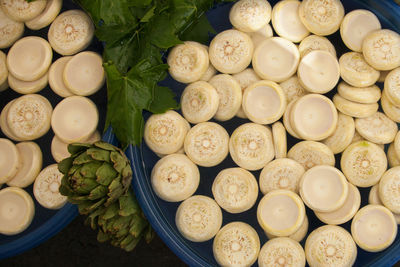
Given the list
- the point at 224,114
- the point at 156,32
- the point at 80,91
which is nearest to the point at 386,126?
the point at 224,114

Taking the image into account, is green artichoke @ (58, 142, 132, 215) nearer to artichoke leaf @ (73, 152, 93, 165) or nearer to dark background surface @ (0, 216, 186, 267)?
artichoke leaf @ (73, 152, 93, 165)

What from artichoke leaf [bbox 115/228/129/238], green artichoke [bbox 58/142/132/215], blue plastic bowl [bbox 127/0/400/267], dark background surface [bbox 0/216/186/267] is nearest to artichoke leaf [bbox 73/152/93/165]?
green artichoke [bbox 58/142/132/215]

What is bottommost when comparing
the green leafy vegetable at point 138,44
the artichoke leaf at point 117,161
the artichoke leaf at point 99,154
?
the artichoke leaf at point 117,161

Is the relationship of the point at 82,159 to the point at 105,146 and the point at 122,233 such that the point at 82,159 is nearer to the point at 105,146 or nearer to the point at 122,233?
the point at 105,146

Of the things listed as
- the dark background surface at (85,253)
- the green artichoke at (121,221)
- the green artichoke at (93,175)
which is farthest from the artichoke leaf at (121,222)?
the dark background surface at (85,253)

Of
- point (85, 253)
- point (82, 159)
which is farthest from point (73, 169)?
point (85, 253)

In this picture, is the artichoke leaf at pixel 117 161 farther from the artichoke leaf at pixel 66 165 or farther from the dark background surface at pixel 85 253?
the dark background surface at pixel 85 253
